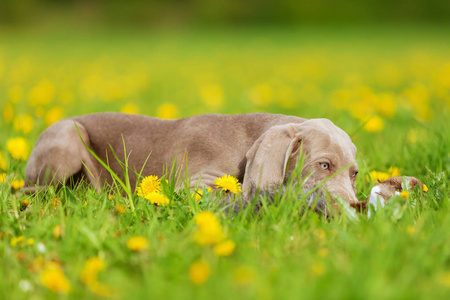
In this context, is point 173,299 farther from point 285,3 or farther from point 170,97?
point 285,3

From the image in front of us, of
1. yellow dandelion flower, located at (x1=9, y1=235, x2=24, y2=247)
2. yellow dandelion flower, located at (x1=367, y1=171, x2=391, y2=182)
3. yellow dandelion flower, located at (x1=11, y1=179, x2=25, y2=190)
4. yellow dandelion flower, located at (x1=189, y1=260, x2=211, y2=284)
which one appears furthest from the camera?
yellow dandelion flower, located at (x1=367, y1=171, x2=391, y2=182)

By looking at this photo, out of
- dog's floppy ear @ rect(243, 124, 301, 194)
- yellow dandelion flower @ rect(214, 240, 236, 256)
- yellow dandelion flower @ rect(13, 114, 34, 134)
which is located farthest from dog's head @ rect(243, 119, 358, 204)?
yellow dandelion flower @ rect(13, 114, 34, 134)

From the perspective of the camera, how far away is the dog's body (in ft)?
10.4

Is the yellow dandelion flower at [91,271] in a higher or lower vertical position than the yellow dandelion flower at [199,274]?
lower

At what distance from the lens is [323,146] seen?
127 inches

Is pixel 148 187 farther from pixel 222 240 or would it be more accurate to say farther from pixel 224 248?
pixel 224 248

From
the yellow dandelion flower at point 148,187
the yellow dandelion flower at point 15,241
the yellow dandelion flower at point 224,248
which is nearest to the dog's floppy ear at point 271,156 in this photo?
the yellow dandelion flower at point 148,187

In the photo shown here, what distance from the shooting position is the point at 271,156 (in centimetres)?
318

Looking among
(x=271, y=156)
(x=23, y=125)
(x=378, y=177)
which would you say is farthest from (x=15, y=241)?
(x=23, y=125)

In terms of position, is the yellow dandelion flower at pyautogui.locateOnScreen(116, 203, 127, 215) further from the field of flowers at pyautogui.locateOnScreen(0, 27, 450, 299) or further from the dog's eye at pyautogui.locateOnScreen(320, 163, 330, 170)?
the dog's eye at pyautogui.locateOnScreen(320, 163, 330, 170)

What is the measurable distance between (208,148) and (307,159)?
2.94ft

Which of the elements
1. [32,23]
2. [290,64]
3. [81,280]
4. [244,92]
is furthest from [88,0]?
[81,280]

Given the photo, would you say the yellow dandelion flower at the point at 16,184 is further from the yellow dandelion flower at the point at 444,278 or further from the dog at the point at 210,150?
the yellow dandelion flower at the point at 444,278

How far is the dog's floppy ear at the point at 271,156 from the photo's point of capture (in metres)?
3.10
